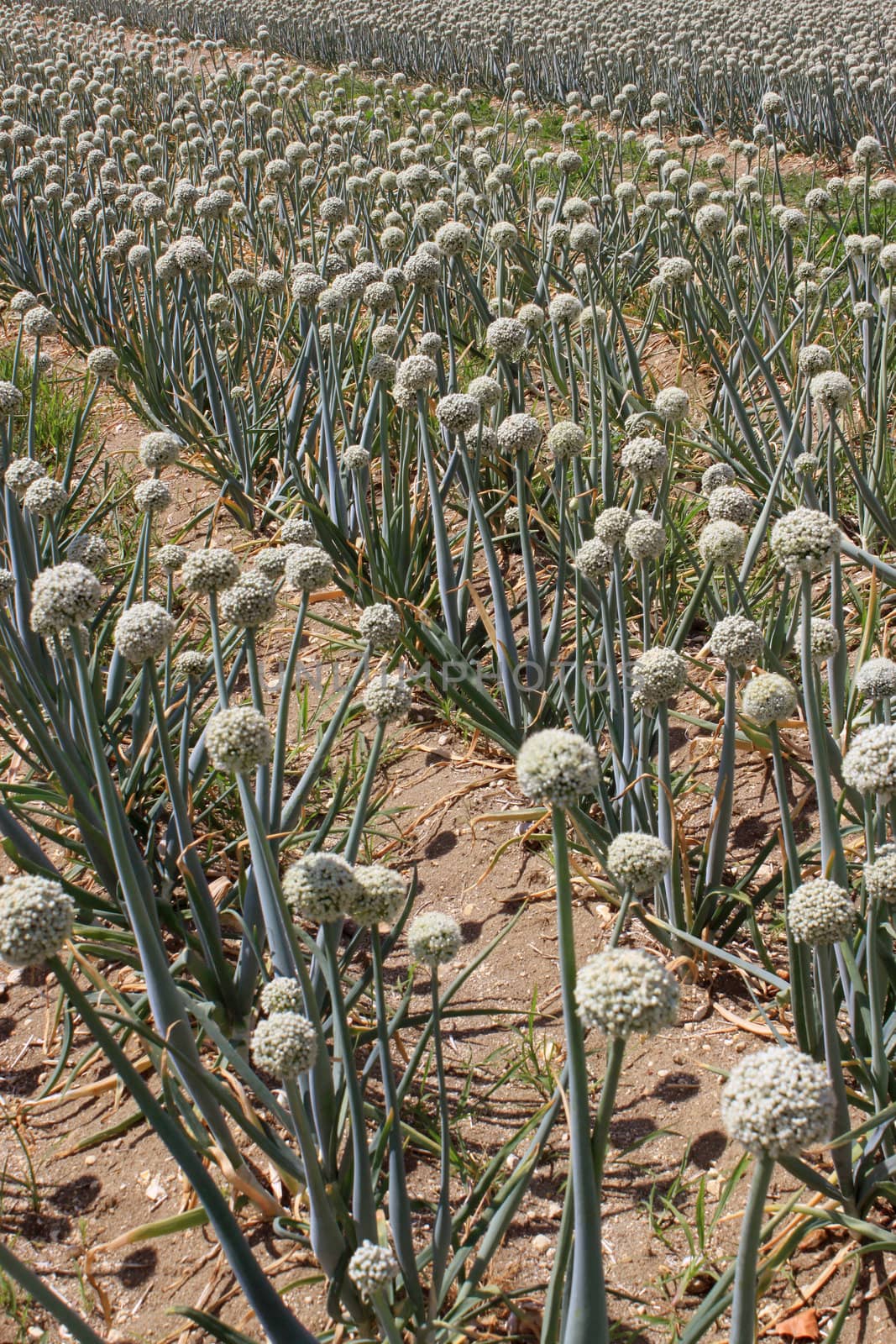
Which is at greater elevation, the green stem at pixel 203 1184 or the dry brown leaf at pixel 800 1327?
the green stem at pixel 203 1184

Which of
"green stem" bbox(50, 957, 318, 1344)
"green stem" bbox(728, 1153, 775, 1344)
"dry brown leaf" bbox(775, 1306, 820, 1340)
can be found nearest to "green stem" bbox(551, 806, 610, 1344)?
"green stem" bbox(728, 1153, 775, 1344)

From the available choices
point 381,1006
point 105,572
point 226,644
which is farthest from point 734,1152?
point 105,572

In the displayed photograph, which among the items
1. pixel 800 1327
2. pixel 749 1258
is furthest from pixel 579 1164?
pixel 800 1327

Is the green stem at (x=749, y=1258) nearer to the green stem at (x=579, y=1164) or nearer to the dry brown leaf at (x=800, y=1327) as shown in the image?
the green stem at (x=579, y=1164)

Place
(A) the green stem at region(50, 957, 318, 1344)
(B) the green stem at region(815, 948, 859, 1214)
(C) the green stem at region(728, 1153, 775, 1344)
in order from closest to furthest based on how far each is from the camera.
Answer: (C) the green stem at region(728, 1153, 775, 1344) → (A) the green stem at region(50, 957, 318, 1344) → (B) the green stem at region(815, 948, 859, 1214)

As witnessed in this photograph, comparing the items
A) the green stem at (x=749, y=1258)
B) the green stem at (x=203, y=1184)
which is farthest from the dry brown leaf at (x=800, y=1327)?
the green stem at (x=203, y=1184)

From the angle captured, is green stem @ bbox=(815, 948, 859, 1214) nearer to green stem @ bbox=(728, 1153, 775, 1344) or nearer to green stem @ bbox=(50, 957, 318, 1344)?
green stem @ bbox=(728, 1153, 775, 1344)

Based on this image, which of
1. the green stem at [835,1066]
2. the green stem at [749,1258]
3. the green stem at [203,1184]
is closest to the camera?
the green stem at [749,1258]

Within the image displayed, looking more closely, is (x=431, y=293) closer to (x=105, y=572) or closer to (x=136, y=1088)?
(x=105, y=572)

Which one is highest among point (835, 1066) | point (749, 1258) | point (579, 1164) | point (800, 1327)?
point (579, 1164)

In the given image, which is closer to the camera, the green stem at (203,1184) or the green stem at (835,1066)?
the green stem at (203,1184)

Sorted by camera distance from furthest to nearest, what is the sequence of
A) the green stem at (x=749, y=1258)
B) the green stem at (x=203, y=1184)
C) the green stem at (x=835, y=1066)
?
the green stem at (x=835, y=1066), the green stem at (x=203, y=1184), the green stem at (x=749, y=1258)

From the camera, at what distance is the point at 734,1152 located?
7.00ft

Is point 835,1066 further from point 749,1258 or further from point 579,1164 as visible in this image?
point 579,1164
